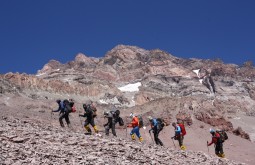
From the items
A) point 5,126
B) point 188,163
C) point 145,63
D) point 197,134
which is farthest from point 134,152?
point 145,63

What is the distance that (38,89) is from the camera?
97.8 m

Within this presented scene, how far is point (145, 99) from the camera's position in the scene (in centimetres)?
12150

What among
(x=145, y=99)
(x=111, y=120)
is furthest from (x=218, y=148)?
(x=145, y=99)

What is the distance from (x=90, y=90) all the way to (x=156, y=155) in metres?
95.5

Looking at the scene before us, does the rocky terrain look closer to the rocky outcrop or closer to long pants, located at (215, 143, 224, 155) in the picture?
the rocky outcrop

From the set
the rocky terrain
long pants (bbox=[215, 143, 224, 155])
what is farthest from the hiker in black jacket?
long pants (bbox=[215, 143, 224, 155])

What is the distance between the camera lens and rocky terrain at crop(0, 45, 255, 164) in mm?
23844

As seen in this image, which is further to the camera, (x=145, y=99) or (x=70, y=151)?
(x=145, y=99)

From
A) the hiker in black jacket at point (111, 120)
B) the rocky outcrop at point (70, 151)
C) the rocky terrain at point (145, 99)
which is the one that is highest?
the rocky terrain at point (145, 99)

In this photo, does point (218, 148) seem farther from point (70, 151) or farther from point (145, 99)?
point (145, 99)

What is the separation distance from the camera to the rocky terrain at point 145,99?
23.8m

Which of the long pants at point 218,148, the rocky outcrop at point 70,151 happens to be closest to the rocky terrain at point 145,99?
the rocky outcrop at point 70,151

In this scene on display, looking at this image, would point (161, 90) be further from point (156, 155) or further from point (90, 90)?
point (156, 155)

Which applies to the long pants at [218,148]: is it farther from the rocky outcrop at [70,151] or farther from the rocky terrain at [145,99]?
the rocky outcrop at [70,151]
